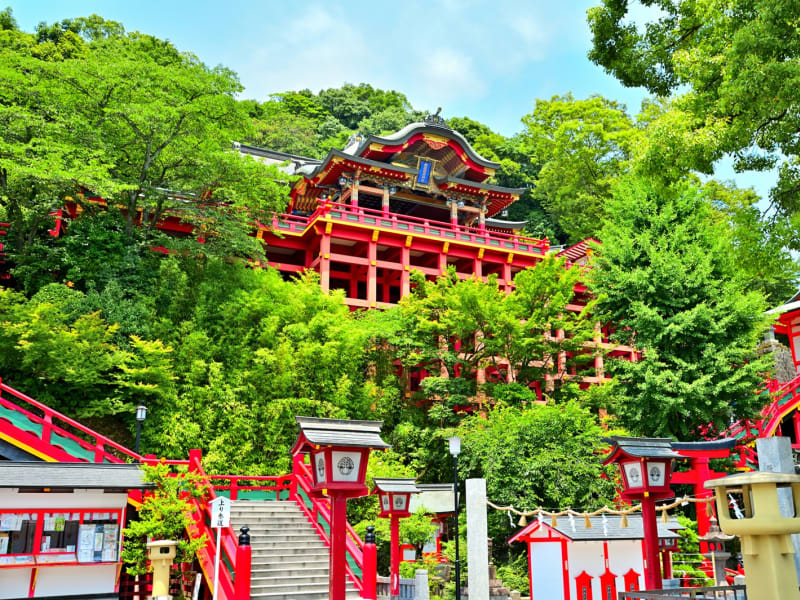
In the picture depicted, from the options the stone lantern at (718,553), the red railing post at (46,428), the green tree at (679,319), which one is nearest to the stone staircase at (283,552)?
the red railing post at (46,428)

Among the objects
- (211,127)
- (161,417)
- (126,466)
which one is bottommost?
(126,466)

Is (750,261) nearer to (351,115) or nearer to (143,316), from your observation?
(143,316)

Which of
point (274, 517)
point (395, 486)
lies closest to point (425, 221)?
point (395, 486)

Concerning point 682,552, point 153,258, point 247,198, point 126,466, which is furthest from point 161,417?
point 682,552

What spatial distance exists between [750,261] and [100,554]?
1441 cm

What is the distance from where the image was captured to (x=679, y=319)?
68.3ft

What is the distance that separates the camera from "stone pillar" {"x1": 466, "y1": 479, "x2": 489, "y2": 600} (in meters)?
9.22

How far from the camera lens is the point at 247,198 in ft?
72.0

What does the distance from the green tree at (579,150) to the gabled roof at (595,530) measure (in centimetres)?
2602

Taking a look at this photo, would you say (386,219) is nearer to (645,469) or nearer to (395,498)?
(395,498)

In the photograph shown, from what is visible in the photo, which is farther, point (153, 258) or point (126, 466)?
point (153, 258)

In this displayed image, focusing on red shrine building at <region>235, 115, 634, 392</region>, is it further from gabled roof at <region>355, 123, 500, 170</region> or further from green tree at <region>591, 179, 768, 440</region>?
green tree at <region>591, 179, 768, 440</region>

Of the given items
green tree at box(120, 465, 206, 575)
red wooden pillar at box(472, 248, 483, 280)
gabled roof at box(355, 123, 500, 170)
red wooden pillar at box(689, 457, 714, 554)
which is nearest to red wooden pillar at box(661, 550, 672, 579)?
red wooden pillar at box(689, 457, 714, 554)

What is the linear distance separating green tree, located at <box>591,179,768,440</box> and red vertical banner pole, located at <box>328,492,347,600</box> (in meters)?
13.5
